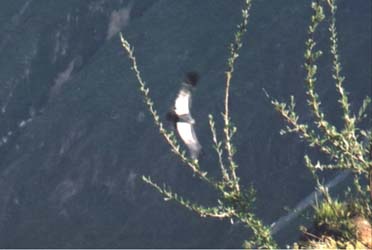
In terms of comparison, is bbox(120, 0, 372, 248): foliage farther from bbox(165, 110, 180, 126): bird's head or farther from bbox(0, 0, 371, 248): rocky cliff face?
bbox(0, 0, 371, 248): rocky cliff face

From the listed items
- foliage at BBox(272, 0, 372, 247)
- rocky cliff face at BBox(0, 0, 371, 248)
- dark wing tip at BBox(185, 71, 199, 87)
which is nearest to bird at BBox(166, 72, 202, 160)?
dark wing tip at BBox(185, 71, 199, 87)

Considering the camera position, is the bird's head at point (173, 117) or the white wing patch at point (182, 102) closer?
the white wing patch at point (182, 102)

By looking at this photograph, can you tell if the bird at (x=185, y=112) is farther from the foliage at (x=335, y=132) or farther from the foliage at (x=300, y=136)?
the foliage at (x=335, y=132)

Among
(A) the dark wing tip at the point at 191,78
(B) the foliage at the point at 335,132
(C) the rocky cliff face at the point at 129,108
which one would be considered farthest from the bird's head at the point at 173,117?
(C) the rocky cliff face at the point at 129,108

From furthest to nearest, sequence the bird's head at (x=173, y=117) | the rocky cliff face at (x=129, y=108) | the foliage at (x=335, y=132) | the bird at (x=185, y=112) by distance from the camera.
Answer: the rocky cliff face at (x=129, y=108), the bird's head at (x=173, y=117), the bird at (x=185, y=112), the foliage at (x=335, y=132)

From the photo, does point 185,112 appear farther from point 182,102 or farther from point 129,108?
point 129,108

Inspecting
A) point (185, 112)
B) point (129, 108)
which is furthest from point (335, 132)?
point (129, 108)
